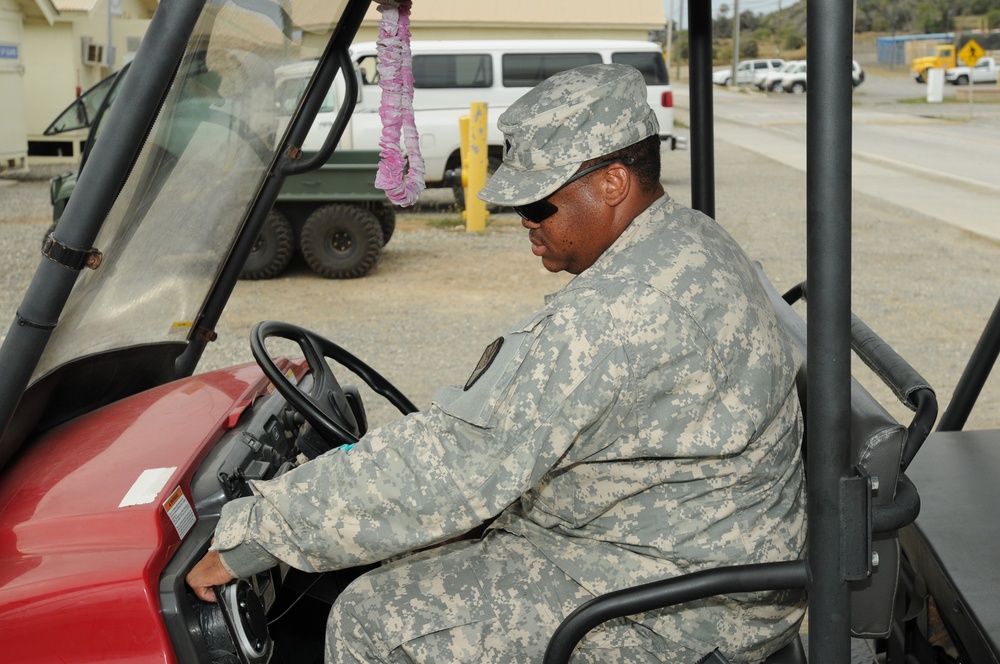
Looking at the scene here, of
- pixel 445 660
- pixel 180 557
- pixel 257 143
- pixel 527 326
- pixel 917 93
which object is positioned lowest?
pixel 445 660

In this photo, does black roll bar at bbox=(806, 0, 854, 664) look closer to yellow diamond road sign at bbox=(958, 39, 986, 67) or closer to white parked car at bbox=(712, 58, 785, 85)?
yellow diamond road sign at bbox=(958, 39, 986, 67)

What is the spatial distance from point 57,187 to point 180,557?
8.06 meters

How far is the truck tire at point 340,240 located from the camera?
8.81m

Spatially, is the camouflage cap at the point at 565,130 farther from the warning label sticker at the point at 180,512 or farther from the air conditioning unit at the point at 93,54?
the air conditioning unit at the point at 93,54

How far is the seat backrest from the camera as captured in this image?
4.95 ft

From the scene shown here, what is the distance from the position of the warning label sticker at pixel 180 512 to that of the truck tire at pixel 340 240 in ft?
23.6

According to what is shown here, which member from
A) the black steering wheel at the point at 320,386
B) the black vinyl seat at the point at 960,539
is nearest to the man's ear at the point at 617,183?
the black steering wheel at the point at 320,386

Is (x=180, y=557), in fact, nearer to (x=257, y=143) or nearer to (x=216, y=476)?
(x=216, y=476)

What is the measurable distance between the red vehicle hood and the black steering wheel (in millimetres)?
219

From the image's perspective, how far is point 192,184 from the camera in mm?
2078

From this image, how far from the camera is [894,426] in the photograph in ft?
5.02

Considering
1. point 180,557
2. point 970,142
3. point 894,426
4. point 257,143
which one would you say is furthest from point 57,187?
point 970,142

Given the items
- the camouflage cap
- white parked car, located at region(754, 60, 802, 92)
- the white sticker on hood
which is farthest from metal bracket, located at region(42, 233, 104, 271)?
white parked car, located at region(754, 60, 802, 92)

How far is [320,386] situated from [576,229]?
0.85 m
